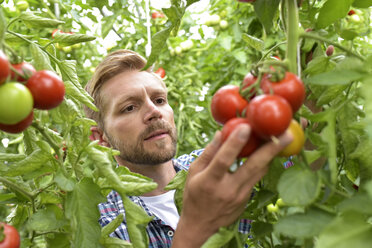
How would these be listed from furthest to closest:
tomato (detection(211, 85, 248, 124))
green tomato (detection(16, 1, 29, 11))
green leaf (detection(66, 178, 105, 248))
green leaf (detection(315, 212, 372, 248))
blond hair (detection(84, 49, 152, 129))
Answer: green tomato (detection(16, 1, 29, 11)) < blond hair (detection(84, 49, 152, 129)) < green leaf (detection(66, 178, 105, 248)) < tomato (detection(211, 85, 248, 124)) < green leaf (detection(315, 212, 372, 248))

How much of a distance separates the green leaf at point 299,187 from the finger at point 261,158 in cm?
4

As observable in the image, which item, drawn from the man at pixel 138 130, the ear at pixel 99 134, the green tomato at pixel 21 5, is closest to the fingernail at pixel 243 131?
the man at pixel 138 130

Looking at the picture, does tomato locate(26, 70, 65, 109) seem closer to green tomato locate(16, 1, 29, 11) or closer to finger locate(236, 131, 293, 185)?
finger locate(236, 131, 293, 185)

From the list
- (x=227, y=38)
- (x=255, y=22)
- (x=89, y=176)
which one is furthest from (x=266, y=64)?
(x=227, y=38)

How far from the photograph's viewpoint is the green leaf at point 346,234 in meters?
0.55

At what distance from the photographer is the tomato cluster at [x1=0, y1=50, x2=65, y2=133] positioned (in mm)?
611

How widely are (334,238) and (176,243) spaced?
0.45 metres

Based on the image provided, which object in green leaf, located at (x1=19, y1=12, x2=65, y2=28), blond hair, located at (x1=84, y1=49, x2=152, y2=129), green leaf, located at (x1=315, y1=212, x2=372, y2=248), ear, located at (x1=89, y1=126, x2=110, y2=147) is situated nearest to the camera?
green leaf, located at (x1=315, y1=212, x2=372, y2=248)

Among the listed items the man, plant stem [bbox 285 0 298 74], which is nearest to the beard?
the man

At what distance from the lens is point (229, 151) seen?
65 cm

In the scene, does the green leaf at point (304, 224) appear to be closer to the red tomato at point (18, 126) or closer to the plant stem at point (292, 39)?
the plant stem at point (292, 39)

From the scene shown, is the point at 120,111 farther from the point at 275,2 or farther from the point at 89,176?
the point at 275,2

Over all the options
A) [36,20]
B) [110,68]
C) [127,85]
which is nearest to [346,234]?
[36,20]

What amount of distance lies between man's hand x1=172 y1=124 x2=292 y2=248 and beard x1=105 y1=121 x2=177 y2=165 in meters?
0.80
